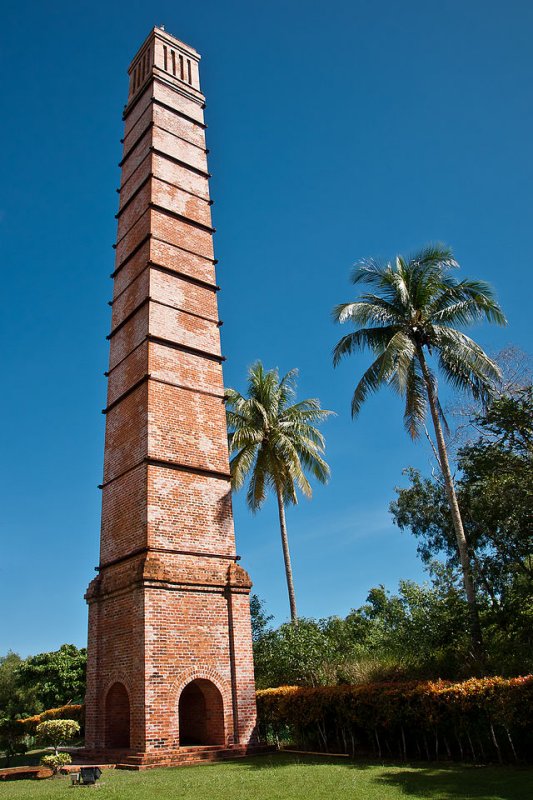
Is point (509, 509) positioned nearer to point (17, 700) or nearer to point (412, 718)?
point (412, 718)

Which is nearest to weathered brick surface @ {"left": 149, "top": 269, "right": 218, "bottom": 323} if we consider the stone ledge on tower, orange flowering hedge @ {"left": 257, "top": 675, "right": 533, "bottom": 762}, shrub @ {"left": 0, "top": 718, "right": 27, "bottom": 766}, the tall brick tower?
the tall brick tower

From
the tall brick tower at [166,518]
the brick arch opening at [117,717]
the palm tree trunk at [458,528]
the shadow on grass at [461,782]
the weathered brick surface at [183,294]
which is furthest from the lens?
the weathered brick surface at [183,294]

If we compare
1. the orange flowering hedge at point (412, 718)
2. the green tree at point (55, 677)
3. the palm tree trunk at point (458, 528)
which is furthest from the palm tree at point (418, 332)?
the green tree at point (55, 677)

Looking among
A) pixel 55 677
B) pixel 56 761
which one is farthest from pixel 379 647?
pixel 55 677

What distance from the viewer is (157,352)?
1451cm

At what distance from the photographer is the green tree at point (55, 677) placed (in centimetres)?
2780

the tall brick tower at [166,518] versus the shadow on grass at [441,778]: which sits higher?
the tall brick tower at [166,518]

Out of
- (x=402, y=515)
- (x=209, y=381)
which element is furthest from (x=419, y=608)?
(x=402, y=515)

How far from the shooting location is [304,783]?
8.56 m

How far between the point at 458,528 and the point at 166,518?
7.20 meters

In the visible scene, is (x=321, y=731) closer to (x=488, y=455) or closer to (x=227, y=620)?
(x=227, y=620)

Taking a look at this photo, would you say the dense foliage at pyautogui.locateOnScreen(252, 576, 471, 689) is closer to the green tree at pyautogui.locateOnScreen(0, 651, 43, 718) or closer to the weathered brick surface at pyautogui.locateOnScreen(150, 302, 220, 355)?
the weathered brick surface at pyautogui.locateOnScreen(150, 302, 220, 355)

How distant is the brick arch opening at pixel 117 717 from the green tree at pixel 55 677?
669 inches

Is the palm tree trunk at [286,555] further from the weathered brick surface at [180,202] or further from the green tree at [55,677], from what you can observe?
the green tree at [55,677]
